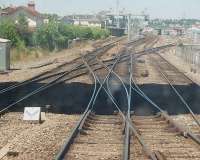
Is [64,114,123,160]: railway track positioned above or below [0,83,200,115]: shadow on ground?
above

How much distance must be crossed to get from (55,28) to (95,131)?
141ft

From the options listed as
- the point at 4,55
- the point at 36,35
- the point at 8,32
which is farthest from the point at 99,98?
the point at 36,35

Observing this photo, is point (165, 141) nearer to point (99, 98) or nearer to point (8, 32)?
point (99, 98)

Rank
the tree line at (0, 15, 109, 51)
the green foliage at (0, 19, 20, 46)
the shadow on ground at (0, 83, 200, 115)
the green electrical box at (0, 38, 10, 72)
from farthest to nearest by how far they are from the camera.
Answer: the tree line at (0, 15, 109, 51) < the green foliage at (0, 19, 20, 46) < the green electrical box at (0, 38, 10, 72) < the shadow on ground at (0, 83, 200, 115)

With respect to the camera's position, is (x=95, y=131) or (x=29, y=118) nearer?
(x=95, y=131)

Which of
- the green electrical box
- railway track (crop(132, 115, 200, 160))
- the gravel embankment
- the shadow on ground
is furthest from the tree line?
railway track (crop(132, 115, 200, 160))

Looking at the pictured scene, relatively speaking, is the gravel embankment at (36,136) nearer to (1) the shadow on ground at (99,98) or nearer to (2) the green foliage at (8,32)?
(1) the shadow on ground at (99,98)

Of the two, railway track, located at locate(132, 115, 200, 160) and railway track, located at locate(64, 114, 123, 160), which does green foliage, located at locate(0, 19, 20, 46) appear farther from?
railway track, located at locate(132, 115, 200, 160)

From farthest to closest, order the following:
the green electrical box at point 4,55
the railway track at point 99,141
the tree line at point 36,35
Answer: the tree line at point 36,35
the green electrical box at point 4,55
the railway track at point 99,141

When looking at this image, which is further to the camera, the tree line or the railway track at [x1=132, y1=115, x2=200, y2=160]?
the tree line

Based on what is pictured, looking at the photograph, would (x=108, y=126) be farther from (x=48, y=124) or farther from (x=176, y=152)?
(x=176, y=152)

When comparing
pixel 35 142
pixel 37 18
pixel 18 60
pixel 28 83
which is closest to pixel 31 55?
pixel 18 60

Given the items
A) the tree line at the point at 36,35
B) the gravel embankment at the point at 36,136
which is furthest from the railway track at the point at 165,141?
the tree line at the point at 36,35

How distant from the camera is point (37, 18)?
99750 millimetres
